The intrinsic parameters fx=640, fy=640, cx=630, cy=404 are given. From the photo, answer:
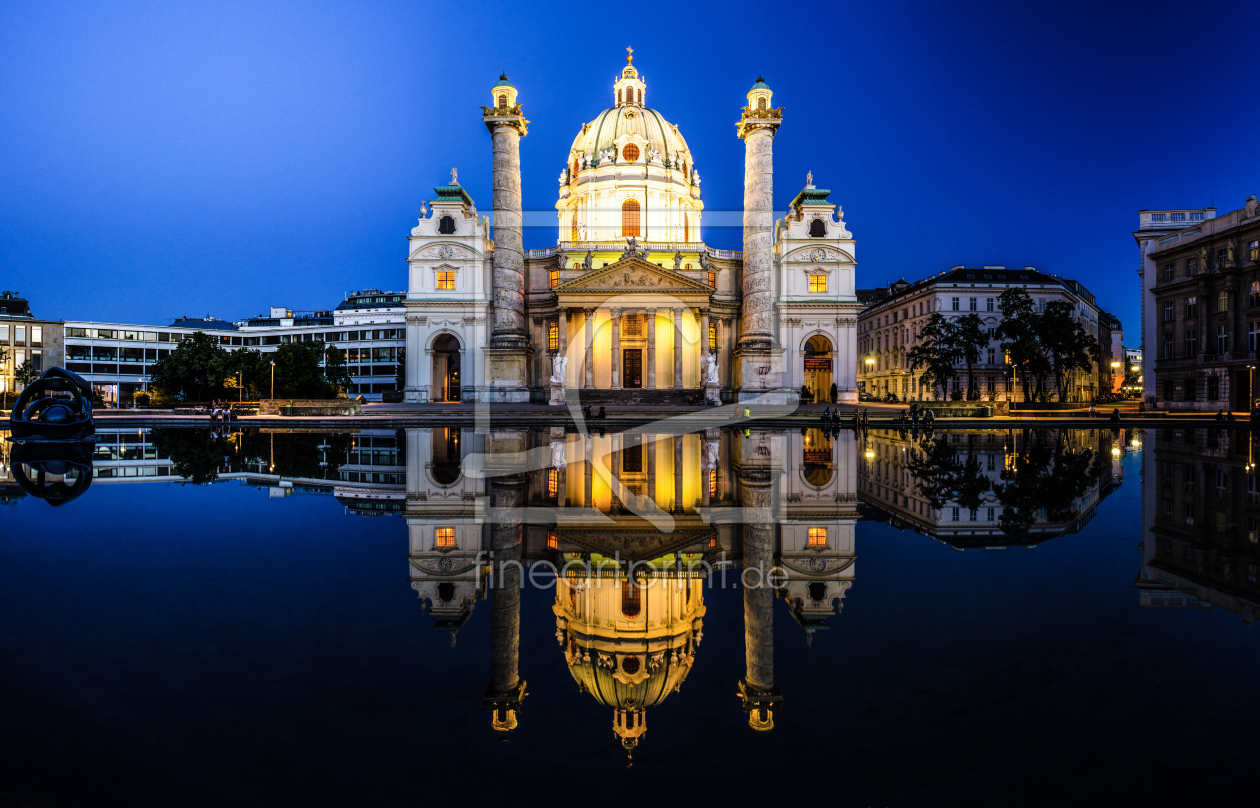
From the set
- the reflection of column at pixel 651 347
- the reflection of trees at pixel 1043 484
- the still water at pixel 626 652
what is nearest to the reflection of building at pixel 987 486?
the reflection of trees at pixel 1043 484

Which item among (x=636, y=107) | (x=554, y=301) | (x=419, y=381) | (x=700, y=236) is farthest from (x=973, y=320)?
(x=419, y=381)

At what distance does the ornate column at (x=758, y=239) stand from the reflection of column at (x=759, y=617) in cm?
3981

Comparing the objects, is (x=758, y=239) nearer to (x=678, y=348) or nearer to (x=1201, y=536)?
(x=678, y=348)

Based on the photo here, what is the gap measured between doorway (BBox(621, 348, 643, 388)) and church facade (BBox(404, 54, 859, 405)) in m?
0.14

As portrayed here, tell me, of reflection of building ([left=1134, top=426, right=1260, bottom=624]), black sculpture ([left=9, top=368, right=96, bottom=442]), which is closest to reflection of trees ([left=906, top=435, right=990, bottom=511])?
reflection of building ([left=1134, top=426, right=1260, bottom=624])

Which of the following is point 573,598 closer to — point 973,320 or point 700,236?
point 973,320

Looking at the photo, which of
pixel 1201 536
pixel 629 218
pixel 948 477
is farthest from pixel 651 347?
pixel 1201 536

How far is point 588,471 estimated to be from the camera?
15.2 meters

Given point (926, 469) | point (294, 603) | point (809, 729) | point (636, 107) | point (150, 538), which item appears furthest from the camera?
point (636, 107)

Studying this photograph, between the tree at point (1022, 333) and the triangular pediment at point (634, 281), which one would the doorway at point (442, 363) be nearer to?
the triangular pediment at point (634, 281)

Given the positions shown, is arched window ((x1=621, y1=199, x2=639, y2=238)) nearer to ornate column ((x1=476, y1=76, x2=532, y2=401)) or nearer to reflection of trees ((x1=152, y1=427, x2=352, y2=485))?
ornate column ((x1=476, y1=76, x2=532, y2=401))

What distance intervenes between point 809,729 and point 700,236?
75.2 metres

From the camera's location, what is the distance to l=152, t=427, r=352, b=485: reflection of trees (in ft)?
52.9

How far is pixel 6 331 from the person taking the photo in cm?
8800
